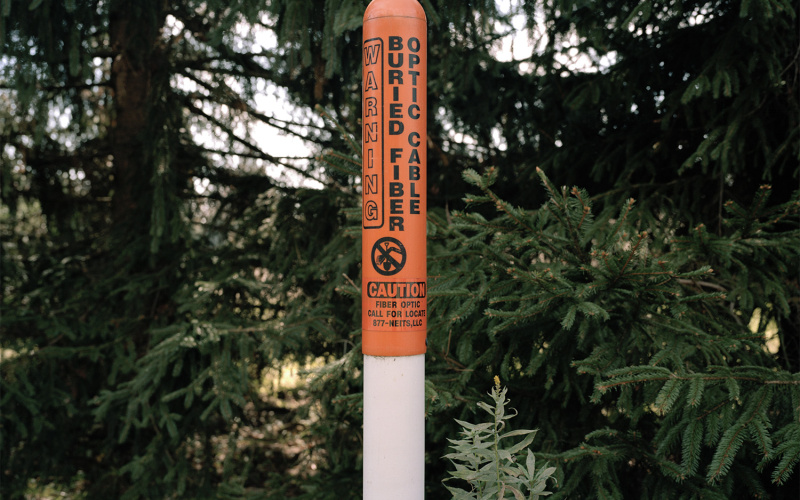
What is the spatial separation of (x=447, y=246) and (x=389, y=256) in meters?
1.48

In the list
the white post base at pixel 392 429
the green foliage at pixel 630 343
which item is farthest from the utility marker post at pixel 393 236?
the green foliage at pixel 630 343

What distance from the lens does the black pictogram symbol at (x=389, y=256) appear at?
6.02 feet

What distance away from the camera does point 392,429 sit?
1847 millimetres

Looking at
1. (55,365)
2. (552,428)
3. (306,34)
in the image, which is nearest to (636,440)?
(552,428)

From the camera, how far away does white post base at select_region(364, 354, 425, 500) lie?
6.05ft

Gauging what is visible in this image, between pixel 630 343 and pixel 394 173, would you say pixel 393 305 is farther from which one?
pixel 630 343

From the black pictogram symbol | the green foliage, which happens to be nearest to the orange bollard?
the black pictogram symbol

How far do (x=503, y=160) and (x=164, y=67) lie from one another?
10.7 ft

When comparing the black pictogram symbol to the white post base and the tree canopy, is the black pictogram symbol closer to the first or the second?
the white post base

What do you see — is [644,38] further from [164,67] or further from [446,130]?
[164,67]

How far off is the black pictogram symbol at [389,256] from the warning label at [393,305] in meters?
0.04

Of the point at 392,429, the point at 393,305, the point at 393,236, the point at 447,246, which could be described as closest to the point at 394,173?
the point at 393,236

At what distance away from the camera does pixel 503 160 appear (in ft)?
17.3

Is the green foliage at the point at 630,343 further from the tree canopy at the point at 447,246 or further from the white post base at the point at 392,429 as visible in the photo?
the white post base at the point at 392,429
